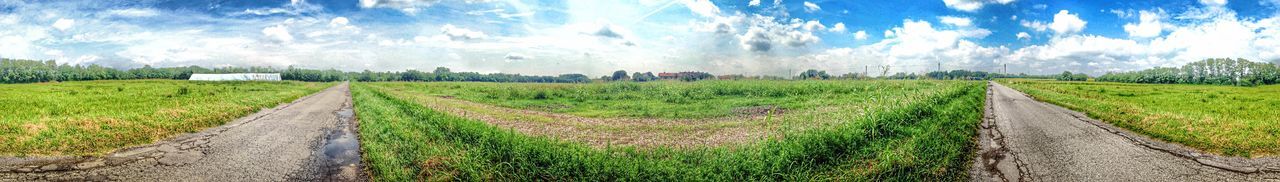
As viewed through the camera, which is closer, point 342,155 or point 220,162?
point 220,162

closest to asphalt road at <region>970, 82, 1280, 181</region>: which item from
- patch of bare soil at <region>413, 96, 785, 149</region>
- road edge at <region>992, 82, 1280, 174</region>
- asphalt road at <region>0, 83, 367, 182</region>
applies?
road edge at <region>992, 82, 1280, 174</region>

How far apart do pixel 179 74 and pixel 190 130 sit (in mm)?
139890

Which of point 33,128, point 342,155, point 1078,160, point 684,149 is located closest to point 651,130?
point 684,149

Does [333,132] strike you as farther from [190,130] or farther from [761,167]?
[761,167]

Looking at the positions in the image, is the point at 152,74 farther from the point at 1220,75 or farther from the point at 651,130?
the point at 1220,75

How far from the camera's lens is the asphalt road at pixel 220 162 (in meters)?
6.25

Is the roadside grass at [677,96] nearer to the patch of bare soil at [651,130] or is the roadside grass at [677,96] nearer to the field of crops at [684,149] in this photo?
the patch of bare soil at [651,130]

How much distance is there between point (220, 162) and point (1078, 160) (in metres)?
10.4

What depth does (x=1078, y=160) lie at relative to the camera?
6770 mm

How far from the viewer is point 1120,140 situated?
8750 mm

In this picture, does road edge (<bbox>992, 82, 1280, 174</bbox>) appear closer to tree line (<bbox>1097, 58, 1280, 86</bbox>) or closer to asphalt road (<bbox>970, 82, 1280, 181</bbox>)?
asphalt road (<bbox>970, 82, 1280, 181</bbox>)

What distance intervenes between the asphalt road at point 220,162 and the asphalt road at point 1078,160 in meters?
7.11

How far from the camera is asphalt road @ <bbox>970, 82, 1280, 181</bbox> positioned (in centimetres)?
595

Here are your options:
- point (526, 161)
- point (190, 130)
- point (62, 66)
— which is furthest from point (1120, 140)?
point (62, 66)
